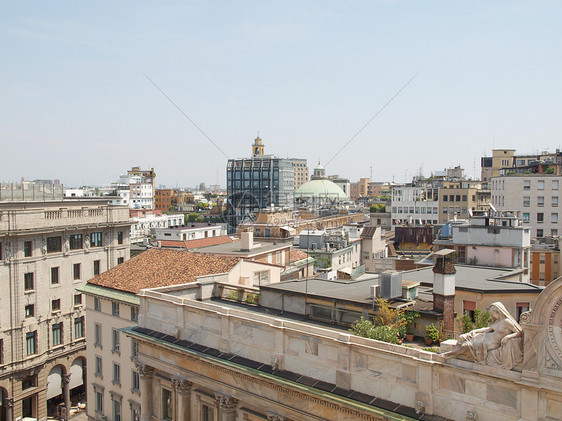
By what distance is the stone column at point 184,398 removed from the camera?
22906mm

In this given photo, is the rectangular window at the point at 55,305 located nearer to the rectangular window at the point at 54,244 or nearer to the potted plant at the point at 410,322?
the rectangular window at the point at 54,244

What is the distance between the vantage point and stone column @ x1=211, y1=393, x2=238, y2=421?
67.9 feet

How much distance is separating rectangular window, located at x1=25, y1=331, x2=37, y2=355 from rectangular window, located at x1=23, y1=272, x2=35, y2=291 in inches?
164

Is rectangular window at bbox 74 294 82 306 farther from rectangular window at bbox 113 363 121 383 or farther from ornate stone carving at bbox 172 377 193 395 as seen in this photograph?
ornate stone carving at bbox 172 377 193 395

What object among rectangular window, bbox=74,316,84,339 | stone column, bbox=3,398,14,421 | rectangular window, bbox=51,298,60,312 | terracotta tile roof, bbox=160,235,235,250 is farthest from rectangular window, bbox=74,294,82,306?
terracotta tile roof, bbox=160,235,235,250

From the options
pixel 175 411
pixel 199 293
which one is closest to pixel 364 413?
pixel 175 411

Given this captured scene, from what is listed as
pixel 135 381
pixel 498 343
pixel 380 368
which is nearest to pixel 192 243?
pixel 135 381

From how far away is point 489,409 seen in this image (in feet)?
44.9

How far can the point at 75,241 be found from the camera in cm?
5547

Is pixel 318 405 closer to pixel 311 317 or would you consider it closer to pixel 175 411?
pixel 311 317

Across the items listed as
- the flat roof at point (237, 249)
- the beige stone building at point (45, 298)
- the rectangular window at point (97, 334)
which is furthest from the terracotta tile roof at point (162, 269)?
the beige stone building at point (45, 298)

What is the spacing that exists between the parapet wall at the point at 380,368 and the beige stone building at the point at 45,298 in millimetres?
31966

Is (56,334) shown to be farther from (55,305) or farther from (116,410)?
(116,410)

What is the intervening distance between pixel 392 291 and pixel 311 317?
3.87 m
